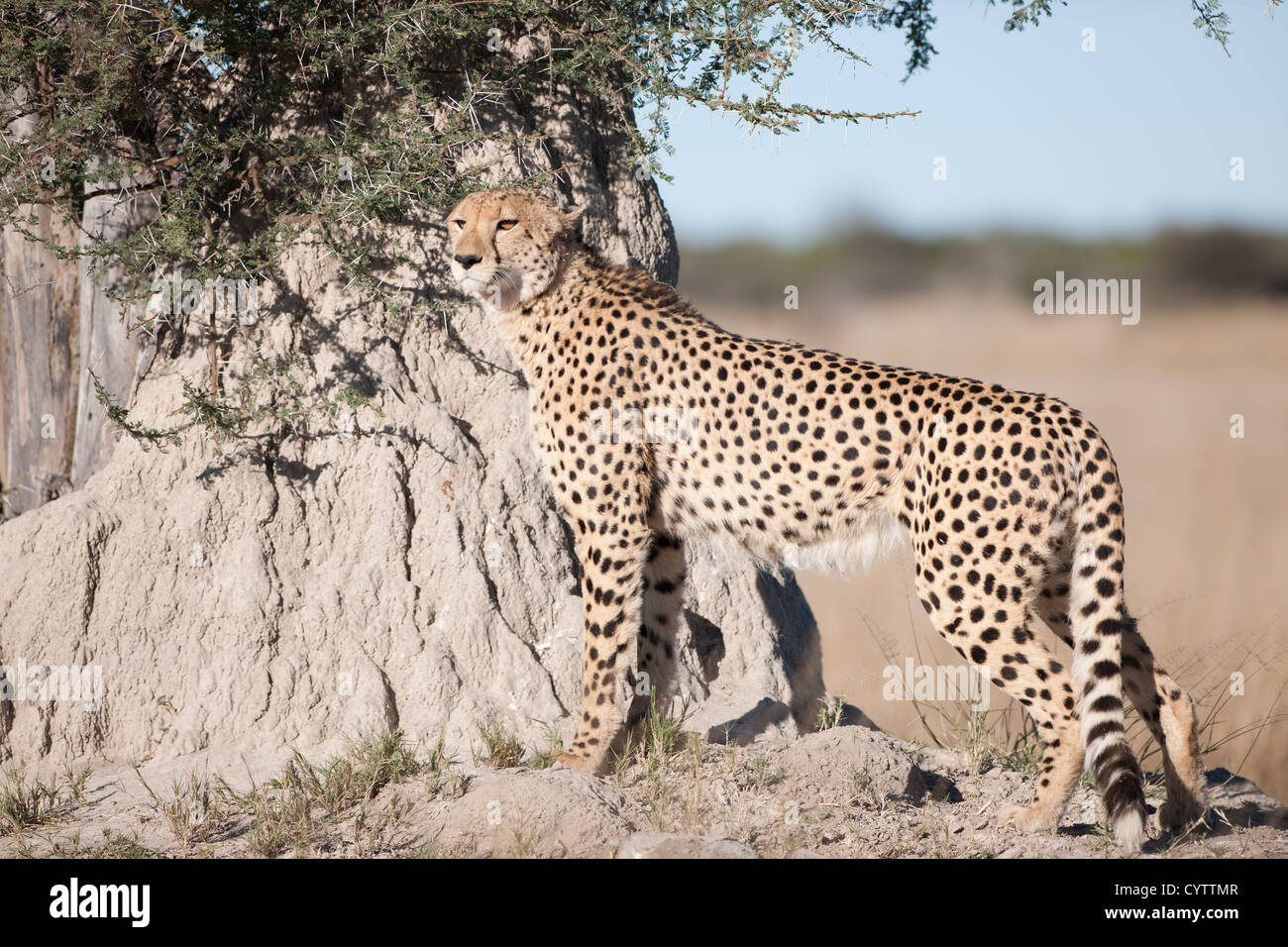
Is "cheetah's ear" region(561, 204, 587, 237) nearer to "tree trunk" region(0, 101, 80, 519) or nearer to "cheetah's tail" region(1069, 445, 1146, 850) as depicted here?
"cheetah's tail" region(1069, 445, 1146, 850)

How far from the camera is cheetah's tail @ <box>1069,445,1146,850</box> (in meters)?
3.84

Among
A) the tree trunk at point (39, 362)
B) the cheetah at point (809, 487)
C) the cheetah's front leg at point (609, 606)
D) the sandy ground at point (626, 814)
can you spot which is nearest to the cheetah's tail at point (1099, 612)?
the cheetah at point (809, 487)

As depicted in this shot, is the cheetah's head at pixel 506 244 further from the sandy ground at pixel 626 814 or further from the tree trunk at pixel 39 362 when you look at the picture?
the tree trunk at pixel 39 362

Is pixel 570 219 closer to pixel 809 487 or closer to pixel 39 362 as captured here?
pixel 809 487

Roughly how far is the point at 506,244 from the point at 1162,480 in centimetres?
1259

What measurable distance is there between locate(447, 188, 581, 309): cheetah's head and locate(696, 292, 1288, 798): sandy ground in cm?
158

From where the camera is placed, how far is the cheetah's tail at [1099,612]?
12.6 ft

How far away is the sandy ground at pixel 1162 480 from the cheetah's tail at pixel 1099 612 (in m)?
0.82

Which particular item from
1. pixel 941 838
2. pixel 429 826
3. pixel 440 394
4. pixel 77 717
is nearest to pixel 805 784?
pixel 941 838

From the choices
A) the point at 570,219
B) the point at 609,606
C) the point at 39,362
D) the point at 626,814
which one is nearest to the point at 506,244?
the point at 570,219

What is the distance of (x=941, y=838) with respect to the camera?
4160 millimetres
